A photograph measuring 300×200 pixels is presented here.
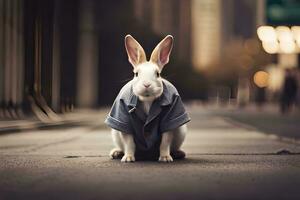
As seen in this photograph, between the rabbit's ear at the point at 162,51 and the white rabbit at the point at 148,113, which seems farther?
the rabbit's ear at the point at 162,51

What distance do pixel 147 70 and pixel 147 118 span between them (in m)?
Result: 0.62

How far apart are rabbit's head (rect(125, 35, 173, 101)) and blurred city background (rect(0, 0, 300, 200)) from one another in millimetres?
438

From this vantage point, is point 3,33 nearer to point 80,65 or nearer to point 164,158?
point 80,65

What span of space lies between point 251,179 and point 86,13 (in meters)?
37.4

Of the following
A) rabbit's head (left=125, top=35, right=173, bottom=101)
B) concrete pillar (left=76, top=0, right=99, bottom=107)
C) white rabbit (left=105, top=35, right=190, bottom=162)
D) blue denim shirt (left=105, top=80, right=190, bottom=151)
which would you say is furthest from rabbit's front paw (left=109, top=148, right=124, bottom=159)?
concrete pillar (left=76, top=0, right=99, bottom=107)

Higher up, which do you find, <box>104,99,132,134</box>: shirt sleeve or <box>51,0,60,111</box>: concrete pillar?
<box>104,99,132,134</box>: shirt sleeve

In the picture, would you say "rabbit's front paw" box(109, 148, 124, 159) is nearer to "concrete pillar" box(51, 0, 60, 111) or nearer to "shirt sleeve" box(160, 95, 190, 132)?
"shirt sleeve" box(160, 95, 190, 132)

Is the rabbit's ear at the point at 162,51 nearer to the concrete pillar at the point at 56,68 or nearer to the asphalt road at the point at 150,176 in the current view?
the asphalt road at the point at 150,176

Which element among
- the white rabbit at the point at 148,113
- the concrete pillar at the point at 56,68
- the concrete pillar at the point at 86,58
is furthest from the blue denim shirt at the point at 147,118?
the concrete pillar at the point at 86,58

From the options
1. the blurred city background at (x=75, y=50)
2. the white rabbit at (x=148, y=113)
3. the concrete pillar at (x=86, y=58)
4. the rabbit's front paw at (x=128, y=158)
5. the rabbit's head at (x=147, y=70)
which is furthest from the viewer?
the concrete pillar at (x=86, y=58)

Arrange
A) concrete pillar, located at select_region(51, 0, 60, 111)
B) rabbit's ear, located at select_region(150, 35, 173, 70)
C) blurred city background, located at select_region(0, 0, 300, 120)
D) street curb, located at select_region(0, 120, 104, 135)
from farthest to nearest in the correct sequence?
concrete pillar, located at select_region(51, 0, 60, 111) → blurred city background, located at select_region(0, 0, 300, 120) → street curb, located at select_region(0, 120, 104, 135) → rabbit's ear, located at select_region(150, 35, 173, 70)

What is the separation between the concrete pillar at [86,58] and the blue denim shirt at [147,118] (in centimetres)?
3506

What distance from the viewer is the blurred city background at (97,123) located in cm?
655

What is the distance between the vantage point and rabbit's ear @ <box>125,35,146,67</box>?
8.41 m
